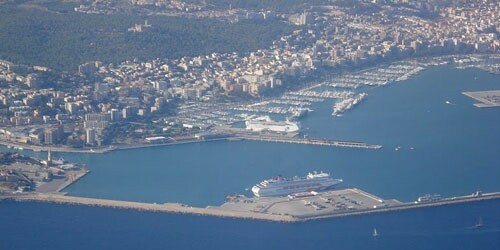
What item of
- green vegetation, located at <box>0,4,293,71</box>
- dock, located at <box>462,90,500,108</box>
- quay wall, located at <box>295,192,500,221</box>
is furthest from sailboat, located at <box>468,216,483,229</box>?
green vegetation, located at <box>0,4,293,71</box>

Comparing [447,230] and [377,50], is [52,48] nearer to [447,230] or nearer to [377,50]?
[377,50]

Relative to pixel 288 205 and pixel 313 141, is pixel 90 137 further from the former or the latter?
pixel 288 205

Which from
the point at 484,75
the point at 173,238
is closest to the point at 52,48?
the point at 484,75

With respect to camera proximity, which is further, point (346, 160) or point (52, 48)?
point (52, 48)

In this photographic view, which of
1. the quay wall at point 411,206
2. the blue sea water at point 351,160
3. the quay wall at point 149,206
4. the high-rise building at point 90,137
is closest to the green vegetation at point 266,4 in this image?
the blue sea water at point 351,160

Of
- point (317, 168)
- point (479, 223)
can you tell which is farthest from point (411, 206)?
point (317, 168)

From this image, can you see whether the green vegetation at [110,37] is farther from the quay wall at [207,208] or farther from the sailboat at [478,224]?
the sailboat at [478,224]
